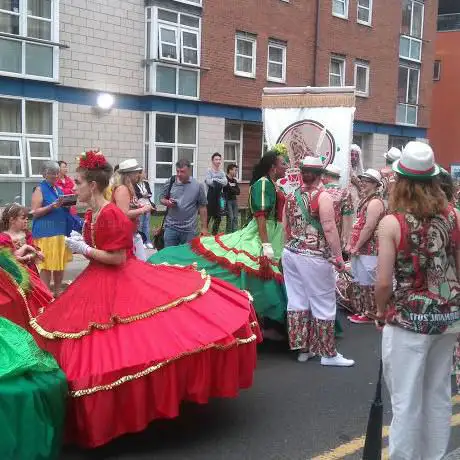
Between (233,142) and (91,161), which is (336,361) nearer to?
(91,161)

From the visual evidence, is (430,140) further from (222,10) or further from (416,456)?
(416,456)

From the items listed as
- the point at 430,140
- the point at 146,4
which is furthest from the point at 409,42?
the point at 146,4

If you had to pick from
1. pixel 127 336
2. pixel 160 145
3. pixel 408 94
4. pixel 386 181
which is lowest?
pixel 127 336

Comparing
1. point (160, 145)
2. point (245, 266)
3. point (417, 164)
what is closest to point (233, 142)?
point (160, 145)

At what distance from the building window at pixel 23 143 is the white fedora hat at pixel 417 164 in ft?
49.0

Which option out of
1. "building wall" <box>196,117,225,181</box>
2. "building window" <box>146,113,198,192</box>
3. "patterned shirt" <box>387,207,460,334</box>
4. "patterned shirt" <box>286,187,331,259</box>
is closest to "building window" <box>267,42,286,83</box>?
"building wall" <box>196,117,225,181</box>

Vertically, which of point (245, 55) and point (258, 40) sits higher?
point (258, 40)

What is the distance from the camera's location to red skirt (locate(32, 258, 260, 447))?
3.90 meters

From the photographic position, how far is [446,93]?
36.3 metres

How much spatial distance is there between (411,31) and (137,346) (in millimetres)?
29651

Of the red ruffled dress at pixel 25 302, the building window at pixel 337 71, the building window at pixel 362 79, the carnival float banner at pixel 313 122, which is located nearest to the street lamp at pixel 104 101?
the carnival float banner at pixel 313 122

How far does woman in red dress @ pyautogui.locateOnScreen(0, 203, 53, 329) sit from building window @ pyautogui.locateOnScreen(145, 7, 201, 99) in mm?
15037

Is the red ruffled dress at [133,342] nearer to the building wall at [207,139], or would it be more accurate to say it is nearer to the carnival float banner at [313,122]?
the carnival float banner at [313,122]

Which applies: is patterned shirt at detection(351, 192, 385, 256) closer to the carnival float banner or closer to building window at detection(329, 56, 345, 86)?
the carnival float banner
